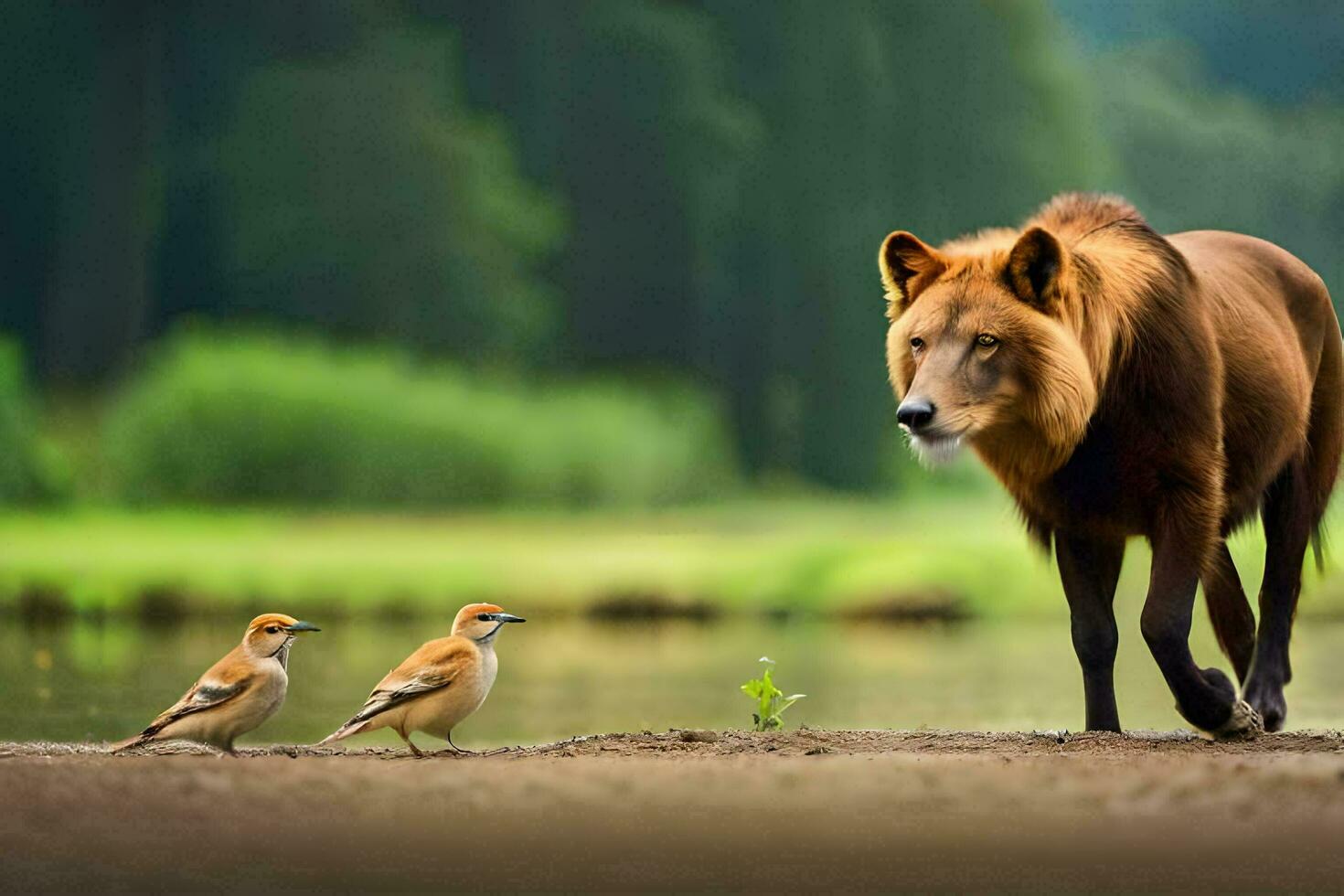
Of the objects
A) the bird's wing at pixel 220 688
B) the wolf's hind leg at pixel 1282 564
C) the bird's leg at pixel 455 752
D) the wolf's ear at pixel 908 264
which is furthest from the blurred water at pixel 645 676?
the wolf's ear at pixel 908 264

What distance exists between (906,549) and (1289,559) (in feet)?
38.0

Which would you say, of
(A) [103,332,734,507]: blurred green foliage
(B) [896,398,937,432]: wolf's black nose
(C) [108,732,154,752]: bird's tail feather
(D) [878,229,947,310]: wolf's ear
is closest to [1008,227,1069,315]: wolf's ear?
(D) [878,229,947,310]: wolf's ear

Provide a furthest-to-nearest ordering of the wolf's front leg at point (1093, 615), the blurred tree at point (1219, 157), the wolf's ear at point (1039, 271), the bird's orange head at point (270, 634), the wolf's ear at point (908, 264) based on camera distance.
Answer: the blurred tree at point (1219, 157) < the wolf's front leg at point (1093, 615) < the wolf's ear at point (908, 264) < the wolf's ear at point (1039, 271) < the bird's orange head at point (270, 634)

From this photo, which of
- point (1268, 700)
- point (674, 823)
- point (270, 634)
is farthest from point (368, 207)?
point (674, 823)

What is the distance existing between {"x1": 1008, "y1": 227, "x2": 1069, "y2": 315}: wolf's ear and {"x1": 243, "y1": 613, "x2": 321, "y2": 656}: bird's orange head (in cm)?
312

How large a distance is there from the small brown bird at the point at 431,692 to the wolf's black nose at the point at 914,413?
1.72 meters

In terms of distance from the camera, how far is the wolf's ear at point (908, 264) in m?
7.53

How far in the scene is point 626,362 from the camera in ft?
86.0

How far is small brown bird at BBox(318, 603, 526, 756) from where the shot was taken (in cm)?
704

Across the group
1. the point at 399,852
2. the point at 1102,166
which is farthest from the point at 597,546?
the point at 399,852

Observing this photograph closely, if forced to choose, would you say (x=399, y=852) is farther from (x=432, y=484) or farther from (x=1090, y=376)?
(x=432, y=484)

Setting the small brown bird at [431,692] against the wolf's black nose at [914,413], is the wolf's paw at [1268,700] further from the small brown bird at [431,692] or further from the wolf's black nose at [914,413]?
the small brown bird at [431,692]

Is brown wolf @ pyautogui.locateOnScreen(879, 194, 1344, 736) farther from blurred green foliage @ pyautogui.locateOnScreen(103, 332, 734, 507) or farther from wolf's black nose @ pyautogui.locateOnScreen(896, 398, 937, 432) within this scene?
blurred green foliage @ pyautogui.locateOnScreen(103, 332, 734, 507)

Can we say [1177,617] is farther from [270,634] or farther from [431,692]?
[270,634]
